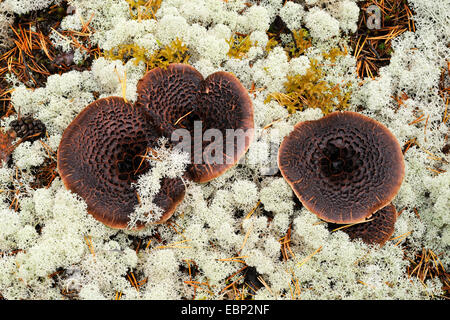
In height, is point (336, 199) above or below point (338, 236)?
above

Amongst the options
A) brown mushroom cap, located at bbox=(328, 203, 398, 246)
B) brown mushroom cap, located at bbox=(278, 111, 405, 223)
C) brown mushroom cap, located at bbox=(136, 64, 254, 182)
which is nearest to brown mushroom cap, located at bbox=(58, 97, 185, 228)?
brown mushroom cap, located at bbox=(136, 64, 254, 182)

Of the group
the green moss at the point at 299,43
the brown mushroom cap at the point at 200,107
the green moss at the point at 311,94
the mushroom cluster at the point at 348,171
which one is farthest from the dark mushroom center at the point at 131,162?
the green moss at the point at 299,43

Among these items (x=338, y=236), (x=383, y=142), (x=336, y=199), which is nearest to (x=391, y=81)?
(x=383, y=142)

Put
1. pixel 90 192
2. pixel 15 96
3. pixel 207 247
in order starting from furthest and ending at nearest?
pixel 15 96
pixel 207 247
pixel 90 192

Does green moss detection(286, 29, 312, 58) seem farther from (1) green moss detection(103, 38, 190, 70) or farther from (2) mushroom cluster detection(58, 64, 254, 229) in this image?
(1) green moss detection(103, 38, 190, 70)

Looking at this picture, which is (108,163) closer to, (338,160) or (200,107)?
(200,107)

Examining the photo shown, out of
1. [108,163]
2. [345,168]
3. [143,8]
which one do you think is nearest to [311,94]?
[345,168]
